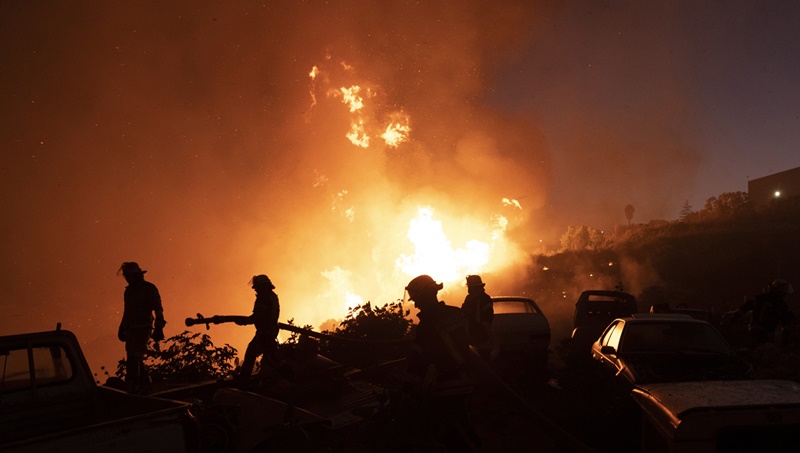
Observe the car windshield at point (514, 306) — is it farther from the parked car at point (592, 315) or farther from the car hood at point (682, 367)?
the car hood at point (682, 367)

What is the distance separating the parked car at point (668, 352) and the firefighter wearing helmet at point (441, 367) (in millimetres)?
2797

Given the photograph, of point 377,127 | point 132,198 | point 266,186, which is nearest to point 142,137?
point 132,198

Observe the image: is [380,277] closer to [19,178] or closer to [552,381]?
[19,178]

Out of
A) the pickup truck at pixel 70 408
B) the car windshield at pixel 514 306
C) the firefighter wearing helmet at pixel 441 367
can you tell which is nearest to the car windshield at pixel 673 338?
the firefighter wearing helmet at pixel 441 367

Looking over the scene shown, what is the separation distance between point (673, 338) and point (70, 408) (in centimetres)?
762

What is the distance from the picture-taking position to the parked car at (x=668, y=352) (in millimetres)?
6750

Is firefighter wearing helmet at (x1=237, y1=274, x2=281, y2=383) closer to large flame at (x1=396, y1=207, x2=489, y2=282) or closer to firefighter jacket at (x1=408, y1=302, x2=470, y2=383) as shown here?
firefighter jacket at (x1=408, y1=302, x2=470, y2=383)

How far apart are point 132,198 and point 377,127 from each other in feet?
190

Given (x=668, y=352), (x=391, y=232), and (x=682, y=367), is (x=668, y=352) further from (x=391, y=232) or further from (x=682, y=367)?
(x=391, y=232)

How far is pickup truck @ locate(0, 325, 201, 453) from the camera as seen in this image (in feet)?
11.4

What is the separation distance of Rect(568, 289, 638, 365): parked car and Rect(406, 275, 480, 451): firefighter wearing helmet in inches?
249

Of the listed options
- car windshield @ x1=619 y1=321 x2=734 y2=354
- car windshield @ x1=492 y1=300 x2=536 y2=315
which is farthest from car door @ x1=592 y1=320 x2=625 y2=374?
car windshield @ x1=492 y1=300 x2=536 y2=315

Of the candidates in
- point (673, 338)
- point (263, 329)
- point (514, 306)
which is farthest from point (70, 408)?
point (514, 306)

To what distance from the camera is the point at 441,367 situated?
5043mm
